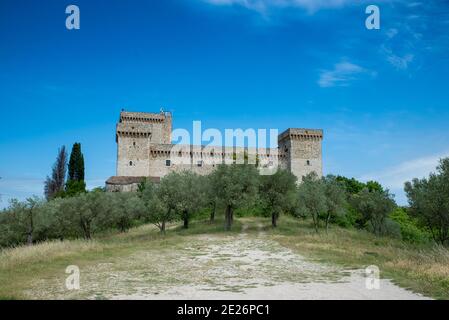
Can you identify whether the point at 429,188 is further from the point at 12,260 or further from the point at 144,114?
the point at 144,114

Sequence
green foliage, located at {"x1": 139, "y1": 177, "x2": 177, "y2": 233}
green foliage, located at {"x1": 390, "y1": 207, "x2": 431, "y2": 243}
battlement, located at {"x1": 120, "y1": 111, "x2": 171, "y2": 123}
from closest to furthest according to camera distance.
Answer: green foliage, located at {"x1": 139, "y1": 177, "x2": 177, "y2": 233} < green foliage, located at {"x1": 390, "y1": 207, "x2": 431, "y2": 243} < battlement, located at {"x1": 120, "y1": 111, "x2": 171, "y2": 123}

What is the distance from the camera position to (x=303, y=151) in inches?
2485

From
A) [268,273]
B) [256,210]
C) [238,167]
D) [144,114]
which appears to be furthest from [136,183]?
[268,273]

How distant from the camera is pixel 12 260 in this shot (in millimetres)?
17219

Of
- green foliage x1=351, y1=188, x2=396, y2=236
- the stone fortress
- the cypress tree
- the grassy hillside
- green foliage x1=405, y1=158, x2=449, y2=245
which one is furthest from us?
the stone fortress

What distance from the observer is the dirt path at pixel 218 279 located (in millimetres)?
10328

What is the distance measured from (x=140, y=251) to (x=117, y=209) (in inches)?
575

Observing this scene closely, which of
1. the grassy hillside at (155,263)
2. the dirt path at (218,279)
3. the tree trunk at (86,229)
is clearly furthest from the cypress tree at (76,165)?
the dirt path at (218,279)

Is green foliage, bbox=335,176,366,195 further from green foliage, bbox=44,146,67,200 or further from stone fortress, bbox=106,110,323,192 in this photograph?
green foliage, bbox=44,146,67,200

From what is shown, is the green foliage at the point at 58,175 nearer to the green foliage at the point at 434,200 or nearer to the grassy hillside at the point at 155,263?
the grassy hillside at the point at 155,263

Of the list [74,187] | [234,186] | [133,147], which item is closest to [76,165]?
[74,187]

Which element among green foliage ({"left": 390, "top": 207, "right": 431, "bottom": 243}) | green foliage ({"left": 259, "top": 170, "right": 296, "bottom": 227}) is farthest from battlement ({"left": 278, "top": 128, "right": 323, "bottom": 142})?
green foliage ({"left": 259, "top": 170, "right": 296, "bottom": 227})

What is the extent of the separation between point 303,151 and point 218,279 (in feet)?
170

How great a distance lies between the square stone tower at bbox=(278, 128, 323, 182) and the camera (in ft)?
206
